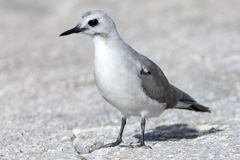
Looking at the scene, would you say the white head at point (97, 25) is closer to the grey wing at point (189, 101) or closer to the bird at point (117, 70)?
the bird at point (117, 70)

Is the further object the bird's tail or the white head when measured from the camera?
the bird's tail

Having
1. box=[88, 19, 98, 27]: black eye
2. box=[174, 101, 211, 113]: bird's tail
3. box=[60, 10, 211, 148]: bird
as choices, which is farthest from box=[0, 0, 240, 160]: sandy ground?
box=[88, 19, 98, 27]: black eye

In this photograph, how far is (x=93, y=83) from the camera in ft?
34.3

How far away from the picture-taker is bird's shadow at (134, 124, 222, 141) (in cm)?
700

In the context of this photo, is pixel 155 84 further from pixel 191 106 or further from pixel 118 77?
pixel 191 106

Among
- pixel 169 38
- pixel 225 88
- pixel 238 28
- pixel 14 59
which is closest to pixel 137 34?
pixel 169 38

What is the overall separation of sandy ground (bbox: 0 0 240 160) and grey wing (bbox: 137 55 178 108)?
583mm

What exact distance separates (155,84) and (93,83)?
408 cm

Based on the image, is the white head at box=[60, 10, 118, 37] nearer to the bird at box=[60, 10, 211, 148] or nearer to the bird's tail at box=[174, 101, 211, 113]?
the bird at box=[60, 10, 211, 148]

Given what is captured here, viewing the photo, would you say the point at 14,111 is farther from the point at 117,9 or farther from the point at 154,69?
the point at 117,9

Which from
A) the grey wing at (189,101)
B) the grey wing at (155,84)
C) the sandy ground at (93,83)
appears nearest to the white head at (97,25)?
the grey wing at (155,84)

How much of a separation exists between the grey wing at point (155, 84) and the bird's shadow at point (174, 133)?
47cm

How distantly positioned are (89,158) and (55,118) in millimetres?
2694

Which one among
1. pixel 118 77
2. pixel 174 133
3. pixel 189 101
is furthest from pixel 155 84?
pixel 174 133
